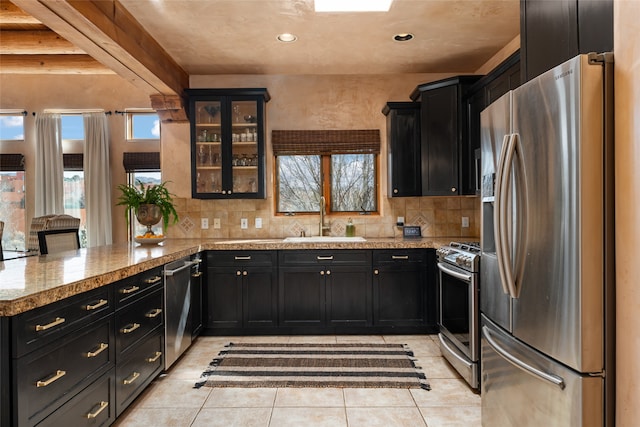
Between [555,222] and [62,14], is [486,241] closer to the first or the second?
[555,222]

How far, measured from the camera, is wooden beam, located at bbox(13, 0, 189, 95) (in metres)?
2.41

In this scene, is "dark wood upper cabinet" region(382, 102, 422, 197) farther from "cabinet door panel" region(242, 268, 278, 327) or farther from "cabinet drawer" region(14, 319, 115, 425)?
"cabinet drawer" region(14, 319, 115, 425)

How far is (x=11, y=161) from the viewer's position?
5.62m

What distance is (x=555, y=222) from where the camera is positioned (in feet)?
4.88

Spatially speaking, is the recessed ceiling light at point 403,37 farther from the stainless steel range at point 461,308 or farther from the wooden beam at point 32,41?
the wooden beam at point 32,41

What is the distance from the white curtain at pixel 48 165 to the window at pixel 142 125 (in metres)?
0.91

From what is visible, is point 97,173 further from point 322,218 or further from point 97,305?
point 97,305

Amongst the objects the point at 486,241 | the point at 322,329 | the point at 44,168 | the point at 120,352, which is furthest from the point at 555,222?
the point at 44,168

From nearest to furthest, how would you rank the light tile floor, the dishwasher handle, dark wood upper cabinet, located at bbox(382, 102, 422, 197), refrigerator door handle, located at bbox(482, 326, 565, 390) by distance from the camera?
refrigerator door handle, located at bbox(482, 326, 565, 390), the light tile floor, the dishwasher handle, dark wood upper cabinet, located at bbox(382, 102, 422, 197)

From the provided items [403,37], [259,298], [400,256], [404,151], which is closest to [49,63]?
[259,298]

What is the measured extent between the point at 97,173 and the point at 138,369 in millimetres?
4031

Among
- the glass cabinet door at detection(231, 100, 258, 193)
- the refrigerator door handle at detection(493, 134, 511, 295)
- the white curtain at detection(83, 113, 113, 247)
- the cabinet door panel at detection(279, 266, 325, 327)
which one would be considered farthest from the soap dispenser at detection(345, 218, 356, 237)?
the white curtain at detection(83, 113, 113, 247)

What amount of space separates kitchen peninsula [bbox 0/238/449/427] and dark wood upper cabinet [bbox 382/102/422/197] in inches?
21.8

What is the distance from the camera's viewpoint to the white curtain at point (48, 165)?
5.62 metres
